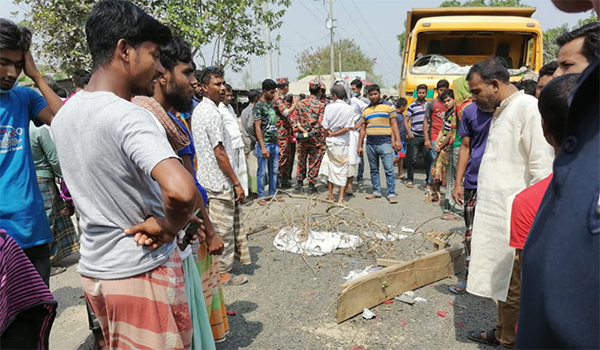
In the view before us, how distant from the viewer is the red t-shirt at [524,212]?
2.11 meters

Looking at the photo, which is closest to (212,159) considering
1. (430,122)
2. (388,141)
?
(388,141)

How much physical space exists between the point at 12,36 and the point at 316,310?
2769mm

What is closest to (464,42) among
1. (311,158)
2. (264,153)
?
Result: (311,158)

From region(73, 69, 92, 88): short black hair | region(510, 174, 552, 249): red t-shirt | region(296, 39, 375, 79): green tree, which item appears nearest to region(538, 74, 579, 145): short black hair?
region(510, 174, 552, 249): red t-shirt

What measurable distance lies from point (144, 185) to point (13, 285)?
0.68 m

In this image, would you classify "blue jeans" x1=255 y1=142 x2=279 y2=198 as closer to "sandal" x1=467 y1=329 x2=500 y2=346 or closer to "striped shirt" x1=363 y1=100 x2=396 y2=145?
"striped shirt" x1=363 y1=100 x2=396 y2=145

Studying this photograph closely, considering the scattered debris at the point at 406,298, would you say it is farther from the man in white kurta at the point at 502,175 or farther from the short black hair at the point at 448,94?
the short black hair at the point at 448,94

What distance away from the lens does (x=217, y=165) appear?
11.6 feet

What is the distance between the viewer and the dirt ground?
3.01m

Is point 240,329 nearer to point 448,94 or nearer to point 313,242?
point 313,242

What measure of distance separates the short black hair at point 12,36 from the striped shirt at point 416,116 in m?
6.98

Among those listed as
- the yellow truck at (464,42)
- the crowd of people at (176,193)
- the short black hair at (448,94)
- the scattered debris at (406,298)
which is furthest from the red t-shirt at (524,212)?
the yellow truck at (464,42)

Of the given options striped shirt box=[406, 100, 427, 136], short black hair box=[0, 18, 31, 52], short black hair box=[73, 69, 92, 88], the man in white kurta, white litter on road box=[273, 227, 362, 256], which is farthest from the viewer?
striped shirt box=[406, 100, 427, 136]

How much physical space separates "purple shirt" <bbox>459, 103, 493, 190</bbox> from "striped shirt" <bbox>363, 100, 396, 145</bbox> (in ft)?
11.0
